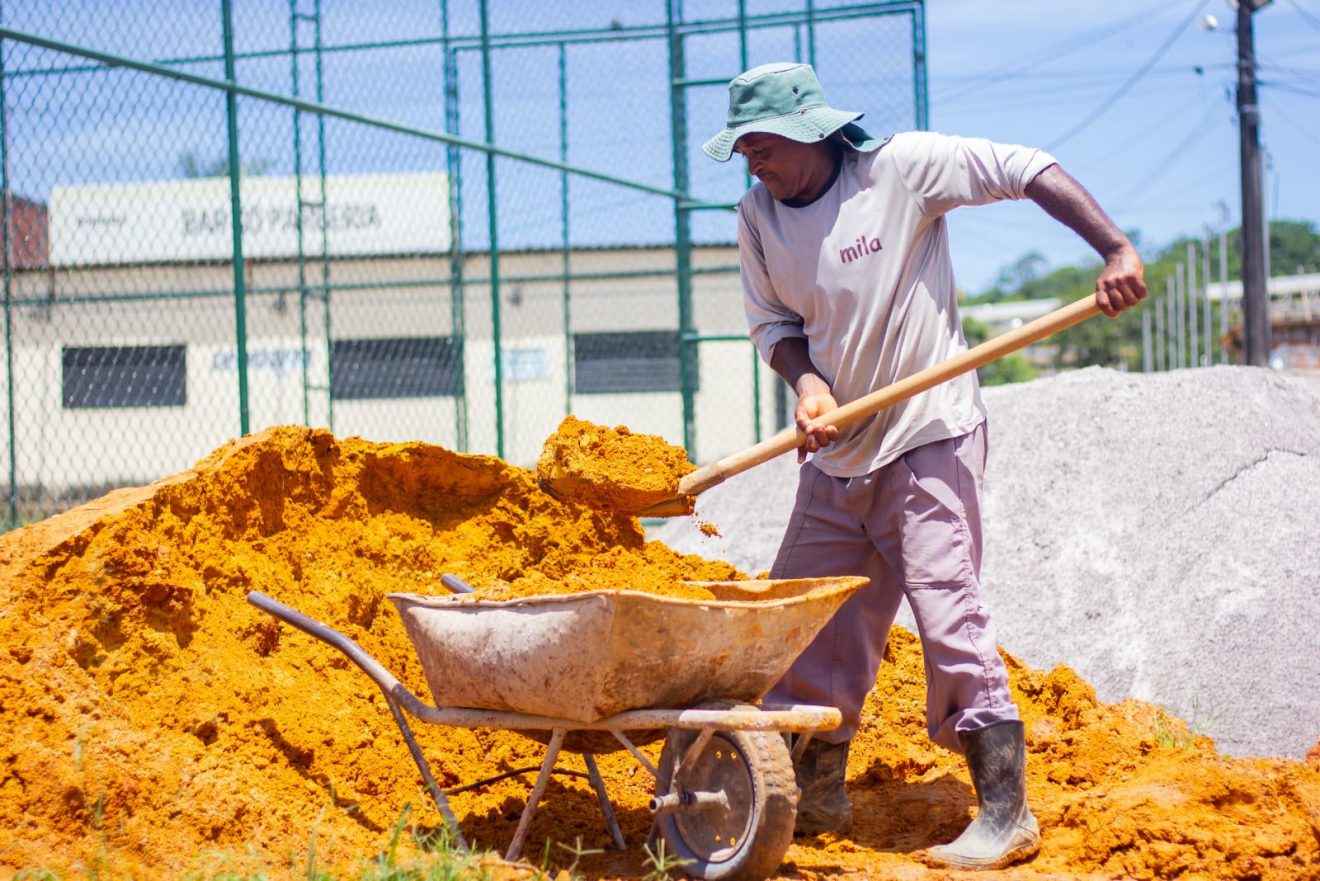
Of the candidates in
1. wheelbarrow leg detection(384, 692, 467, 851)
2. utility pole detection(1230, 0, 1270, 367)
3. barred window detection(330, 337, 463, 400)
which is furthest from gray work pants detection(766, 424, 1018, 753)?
utility pole detection(1230, 0, 1270, 367)

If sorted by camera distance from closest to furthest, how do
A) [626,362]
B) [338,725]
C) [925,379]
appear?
1. [925,379]
2. [338,725]
3. [626,362]

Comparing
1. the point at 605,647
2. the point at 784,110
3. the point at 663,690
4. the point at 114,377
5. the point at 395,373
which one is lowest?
the point at 663,690

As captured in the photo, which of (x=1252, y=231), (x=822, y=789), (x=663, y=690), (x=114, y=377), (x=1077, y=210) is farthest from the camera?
(x=1252, y=231)

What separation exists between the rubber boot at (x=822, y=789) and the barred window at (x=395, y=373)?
917cm

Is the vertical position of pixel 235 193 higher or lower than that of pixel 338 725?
higher

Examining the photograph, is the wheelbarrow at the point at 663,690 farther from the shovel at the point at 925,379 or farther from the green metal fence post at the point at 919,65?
the green metal fence post at the point at 919,65

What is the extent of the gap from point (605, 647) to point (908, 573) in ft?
3.17

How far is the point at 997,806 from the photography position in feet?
10.8

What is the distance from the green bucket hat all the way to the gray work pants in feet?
2.94

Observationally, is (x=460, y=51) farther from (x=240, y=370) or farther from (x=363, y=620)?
(x=363, y=620)

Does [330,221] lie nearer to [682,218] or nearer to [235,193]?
[682,218]

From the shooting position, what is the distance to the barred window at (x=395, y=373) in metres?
12.9

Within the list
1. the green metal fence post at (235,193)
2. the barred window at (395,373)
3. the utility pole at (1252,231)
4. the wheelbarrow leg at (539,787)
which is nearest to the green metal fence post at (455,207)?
the barred window at (395,373)

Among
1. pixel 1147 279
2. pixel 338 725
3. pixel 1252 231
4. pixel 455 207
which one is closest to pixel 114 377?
pixel 455 207
